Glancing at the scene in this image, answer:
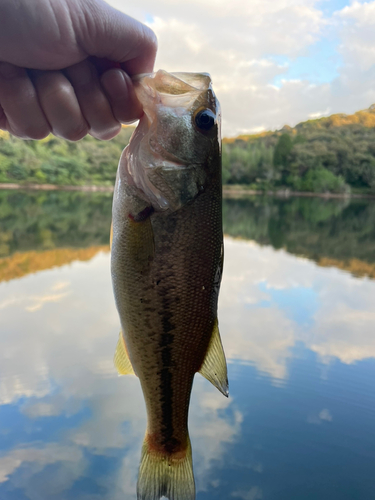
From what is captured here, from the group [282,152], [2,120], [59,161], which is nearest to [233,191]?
[282,152]

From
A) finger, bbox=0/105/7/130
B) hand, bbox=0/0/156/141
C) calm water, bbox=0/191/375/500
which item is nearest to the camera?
hand, bbox=0/0/156/141

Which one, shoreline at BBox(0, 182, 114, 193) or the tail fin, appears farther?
shoreline at BBox(0, 182, 114, 193)

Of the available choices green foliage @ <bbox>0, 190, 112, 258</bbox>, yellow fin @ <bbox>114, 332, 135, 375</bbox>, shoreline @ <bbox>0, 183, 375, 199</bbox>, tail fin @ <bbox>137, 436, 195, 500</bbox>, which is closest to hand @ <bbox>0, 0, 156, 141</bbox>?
yellow fin @ <bbox>114, 332, 135, 375</bbox>

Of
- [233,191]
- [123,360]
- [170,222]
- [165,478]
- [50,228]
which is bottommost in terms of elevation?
[50,228]

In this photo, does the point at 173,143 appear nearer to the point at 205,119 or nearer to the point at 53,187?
the point at 205,119

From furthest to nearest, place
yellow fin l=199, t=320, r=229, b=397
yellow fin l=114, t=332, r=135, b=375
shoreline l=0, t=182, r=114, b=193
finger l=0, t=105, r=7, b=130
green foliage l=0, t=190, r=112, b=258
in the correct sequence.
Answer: shoreline l=0, t=182, r=114, b=193, green foliage l=0, t=190, r=112, b=258, finger l=0, t=105, r=7, b=130, yellow fin l=114, t=332, r=135, b=375, yellow fin l=199, t=320, r=229, b=397

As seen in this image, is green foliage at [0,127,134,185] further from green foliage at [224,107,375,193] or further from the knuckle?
the knuckle

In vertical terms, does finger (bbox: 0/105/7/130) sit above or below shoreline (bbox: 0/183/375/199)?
above

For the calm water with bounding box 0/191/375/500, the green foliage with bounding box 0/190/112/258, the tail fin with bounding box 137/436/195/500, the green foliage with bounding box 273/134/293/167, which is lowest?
the calm water with bounding box 0/191/375/500
